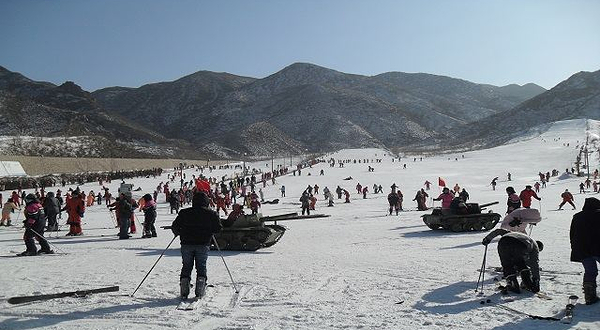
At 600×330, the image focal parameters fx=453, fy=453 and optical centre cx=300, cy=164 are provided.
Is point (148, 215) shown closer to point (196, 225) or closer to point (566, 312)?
point (196, 225)

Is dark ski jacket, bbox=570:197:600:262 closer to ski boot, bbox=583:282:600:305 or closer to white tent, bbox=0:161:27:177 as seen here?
ski boot, bbox=583:282:600:305

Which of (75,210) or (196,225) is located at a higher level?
(196,225)

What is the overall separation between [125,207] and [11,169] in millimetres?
Result: 53908

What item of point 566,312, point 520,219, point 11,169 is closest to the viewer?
point 566,312

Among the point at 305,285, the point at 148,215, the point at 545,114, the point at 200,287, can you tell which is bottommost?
the point at 305,285

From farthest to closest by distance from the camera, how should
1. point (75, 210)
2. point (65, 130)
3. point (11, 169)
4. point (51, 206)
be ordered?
point (65, 130) → point (11, 169) → point (51, 206) → point (75, 210)

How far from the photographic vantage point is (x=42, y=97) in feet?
592

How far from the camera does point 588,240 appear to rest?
6637 mm

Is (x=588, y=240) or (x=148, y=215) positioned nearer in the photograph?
(x=588, y=240)

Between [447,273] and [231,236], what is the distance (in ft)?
20.2

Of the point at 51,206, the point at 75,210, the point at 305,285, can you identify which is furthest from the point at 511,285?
the point at 51,206

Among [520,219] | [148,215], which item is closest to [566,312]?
[520,219]

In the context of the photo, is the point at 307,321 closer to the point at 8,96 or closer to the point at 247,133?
the point at 8,96

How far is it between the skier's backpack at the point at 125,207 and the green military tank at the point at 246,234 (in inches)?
175
